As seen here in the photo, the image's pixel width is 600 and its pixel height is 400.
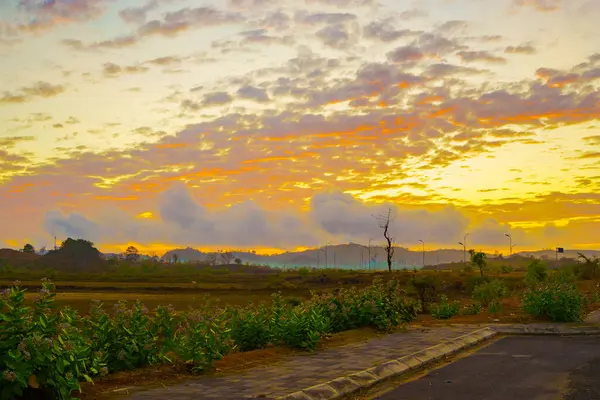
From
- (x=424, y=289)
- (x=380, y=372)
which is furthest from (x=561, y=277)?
(x=380, y=372)

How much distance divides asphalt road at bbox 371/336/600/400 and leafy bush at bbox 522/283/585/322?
517 cm

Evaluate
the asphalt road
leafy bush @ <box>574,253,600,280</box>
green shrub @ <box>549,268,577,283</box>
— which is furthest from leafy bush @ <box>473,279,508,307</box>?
leafy bush @ <box>574,253,600,280</box>

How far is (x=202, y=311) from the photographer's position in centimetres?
1122

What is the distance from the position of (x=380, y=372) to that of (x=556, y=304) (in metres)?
12.6

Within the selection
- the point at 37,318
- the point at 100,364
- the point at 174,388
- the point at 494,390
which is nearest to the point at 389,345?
the point at 494,390

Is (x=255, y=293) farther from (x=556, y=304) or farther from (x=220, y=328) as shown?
(x=220, y=328)

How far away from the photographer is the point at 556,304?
824 inches

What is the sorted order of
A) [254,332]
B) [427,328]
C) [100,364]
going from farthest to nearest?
[427,328], [254,332], [100,364]

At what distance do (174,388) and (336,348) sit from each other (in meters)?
5.28

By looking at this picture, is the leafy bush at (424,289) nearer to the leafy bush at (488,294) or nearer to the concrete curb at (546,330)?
the leafy bush at (488,294)

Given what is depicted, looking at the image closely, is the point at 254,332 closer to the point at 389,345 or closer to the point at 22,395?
the point at 389,345

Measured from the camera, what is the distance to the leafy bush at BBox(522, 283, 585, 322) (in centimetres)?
2078

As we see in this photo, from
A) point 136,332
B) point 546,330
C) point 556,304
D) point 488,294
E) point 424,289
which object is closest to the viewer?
point 136,332

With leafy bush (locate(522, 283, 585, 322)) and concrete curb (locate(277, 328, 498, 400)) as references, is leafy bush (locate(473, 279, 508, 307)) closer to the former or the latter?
leafy bush (locate(522, 283, 585, 322))
